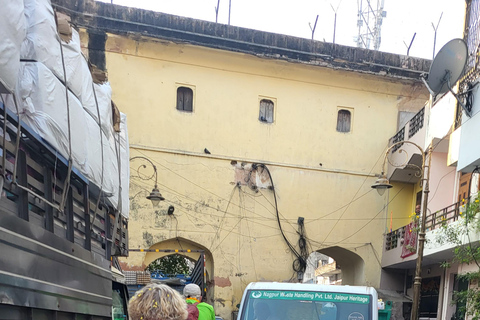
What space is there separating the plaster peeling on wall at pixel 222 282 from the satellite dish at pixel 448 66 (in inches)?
351

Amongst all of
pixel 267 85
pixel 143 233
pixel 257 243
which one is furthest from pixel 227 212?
pixel 267 85

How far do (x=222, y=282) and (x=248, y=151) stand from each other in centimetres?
395

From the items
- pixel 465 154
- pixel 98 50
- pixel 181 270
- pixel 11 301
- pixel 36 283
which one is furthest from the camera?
pixel 181 270

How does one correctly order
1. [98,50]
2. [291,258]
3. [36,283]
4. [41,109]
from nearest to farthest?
[36,283] → [41,109] → [98,50] → [291,258]

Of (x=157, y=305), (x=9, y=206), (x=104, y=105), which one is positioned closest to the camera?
(x=157, y=305)

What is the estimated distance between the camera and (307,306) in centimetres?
671

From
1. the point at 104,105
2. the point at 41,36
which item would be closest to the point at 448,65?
the point at 104,105

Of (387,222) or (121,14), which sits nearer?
(121,14)

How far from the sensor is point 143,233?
17.6m

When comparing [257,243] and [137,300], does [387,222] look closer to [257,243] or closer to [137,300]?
[257,243]

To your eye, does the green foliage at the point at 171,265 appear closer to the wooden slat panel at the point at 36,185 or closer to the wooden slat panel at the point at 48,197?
the wooden slat panel at the point at 48,197

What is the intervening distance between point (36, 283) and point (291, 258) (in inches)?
608

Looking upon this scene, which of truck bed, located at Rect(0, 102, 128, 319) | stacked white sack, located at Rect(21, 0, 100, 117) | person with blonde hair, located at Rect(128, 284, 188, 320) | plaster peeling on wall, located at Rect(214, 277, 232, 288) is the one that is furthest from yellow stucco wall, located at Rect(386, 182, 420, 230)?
person with blonde hair, located at Rect(128, 284, 188, 320)

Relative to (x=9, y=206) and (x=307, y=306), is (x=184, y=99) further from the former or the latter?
(x=9, y=206)
